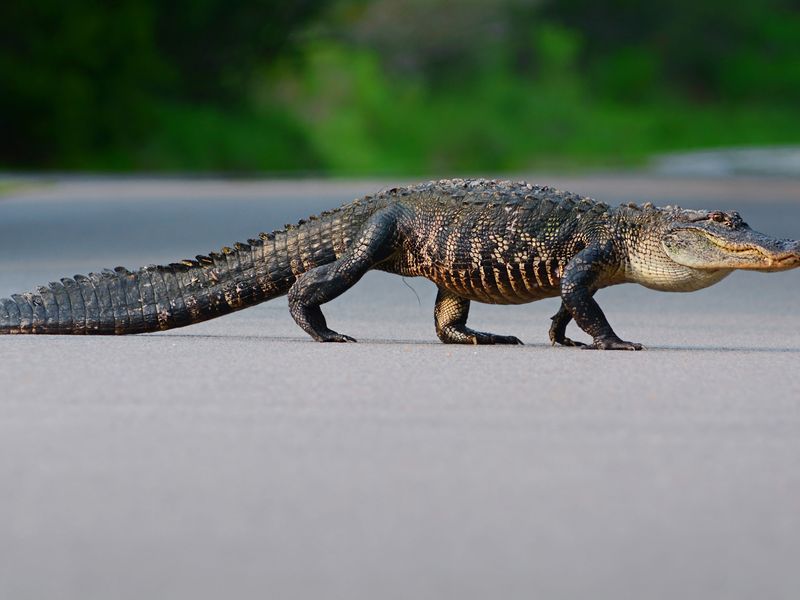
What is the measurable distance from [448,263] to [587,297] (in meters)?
0.75

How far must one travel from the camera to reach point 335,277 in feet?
26.7

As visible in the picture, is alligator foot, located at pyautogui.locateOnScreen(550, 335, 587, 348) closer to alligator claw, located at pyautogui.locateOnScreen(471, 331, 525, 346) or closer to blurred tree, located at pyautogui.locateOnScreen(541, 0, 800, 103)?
alligator claw, located at pyautogui.locateOnScreen(471, 331, 525, 346)

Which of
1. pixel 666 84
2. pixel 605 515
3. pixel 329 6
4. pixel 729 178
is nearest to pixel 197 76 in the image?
pixel 329 6

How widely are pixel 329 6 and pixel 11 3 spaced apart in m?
17.8

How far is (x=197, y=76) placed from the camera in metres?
58.5

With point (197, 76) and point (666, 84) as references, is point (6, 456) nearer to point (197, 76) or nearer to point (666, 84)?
point (197, 76)

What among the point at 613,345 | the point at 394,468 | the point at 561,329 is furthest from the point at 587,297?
the point at 394,468

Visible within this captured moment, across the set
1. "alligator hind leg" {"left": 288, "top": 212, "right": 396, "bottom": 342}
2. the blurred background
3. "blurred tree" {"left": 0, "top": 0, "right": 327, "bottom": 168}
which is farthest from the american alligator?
"blurred tree" {"left": 0, "top": 0, "right": 327, "bottom": 168}

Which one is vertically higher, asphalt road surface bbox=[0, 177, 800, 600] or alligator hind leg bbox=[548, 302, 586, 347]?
alligator hind leg bbox=[548, 302, 586, 347]

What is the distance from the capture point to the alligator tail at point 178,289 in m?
8.25

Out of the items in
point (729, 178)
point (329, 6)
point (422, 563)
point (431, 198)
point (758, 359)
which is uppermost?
point (329, 6)

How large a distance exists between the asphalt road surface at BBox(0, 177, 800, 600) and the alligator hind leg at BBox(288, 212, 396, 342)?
7.1 inches

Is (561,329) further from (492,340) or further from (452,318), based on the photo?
(452,318)

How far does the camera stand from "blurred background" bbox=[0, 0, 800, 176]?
49094mm
